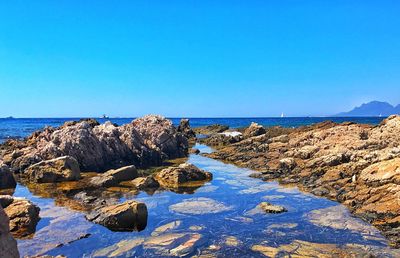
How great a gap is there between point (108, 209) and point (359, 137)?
26786 mm

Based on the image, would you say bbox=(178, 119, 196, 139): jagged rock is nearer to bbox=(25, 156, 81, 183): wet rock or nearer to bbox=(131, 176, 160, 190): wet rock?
bbox=(25, 156, 81, 183): wet rock

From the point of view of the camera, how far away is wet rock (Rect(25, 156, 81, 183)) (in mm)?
26734

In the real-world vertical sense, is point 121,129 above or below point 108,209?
above

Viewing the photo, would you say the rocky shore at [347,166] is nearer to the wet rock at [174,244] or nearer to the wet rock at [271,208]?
Result: the wet rock at [271,208]

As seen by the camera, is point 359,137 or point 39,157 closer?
point 39,157

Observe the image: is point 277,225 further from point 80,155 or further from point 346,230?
point 80,155

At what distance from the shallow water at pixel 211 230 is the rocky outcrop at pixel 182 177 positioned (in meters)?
3.52

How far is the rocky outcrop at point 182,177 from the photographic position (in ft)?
86.7

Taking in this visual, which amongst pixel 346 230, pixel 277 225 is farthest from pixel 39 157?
pixel 346 230

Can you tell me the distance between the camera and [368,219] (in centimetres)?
1736

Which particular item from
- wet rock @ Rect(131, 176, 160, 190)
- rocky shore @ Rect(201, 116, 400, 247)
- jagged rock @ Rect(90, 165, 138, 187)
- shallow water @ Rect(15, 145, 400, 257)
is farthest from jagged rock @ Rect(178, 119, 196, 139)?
shallow water @ Rect(15, 145, 400, 257)

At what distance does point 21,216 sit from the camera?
16.2 m

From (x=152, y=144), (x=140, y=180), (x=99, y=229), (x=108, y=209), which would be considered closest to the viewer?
(x=99, y=229)

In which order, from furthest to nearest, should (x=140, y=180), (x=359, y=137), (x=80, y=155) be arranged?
1. (x=359, y=137)
2. (x=80, y=155)
3. (x=140, y=180)
